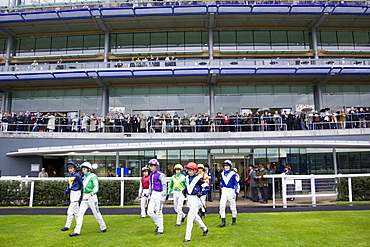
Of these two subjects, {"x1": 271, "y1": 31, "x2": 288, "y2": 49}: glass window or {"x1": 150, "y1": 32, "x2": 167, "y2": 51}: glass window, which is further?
{"x1": 150, "y1": 32, "x2": 167, "y2": 51}: glass window

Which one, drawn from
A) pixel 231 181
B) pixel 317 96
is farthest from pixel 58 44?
pixel 231 181

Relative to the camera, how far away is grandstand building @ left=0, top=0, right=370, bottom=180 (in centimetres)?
2745

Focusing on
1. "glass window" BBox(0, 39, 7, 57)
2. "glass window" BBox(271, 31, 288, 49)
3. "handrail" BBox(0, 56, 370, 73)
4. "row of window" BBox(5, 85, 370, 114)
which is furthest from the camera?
"glass window" BBox(0, 39, 7, 57)

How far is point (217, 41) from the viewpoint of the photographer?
1224 inches

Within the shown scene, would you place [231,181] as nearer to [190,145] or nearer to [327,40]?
[190,145]

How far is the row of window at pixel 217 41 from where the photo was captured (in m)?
31.0

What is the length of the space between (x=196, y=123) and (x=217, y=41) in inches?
460

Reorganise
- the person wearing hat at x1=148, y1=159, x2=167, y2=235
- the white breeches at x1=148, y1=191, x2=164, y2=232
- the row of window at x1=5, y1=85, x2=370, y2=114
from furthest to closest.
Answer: the row of window at x1=5, y1=85, x2=370, y2=114, the person wearing hat at x1=148, y1=159, x2=167, y2=235, the white breeches at x1=148, y1=191, x2=164, y2=232

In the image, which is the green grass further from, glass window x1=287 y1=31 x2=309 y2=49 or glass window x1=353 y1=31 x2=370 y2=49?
glass window x1=353 y1=31 x2=370 y2=49

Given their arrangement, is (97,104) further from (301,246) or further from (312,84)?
(301,246)

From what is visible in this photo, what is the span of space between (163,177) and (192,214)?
1.65m

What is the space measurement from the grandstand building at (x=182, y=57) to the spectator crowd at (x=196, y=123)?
2797 mm

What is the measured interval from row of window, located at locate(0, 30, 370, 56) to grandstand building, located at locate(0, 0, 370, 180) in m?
0.09

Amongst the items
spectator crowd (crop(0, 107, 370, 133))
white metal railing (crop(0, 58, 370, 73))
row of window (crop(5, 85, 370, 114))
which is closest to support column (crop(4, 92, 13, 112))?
row of window (crop(5, 85, 370, 114))
